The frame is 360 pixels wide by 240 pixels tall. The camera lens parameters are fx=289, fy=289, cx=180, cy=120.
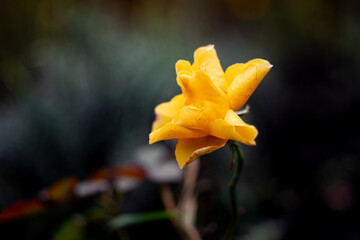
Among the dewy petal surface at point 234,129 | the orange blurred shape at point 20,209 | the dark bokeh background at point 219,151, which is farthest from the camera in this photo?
the dark bokeh background at point 219,151

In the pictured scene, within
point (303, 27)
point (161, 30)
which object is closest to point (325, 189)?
point (161, 30)

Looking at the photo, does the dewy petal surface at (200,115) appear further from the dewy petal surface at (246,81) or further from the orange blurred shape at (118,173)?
the orange blurred shape at (118,173)

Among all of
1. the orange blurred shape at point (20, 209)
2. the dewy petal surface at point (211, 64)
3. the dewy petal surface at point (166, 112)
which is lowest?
the orange blurred shape at point (20, 209)

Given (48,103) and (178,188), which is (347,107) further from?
(48,103)

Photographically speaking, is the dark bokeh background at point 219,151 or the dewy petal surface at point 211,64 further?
the dark bokeh background at point 219,151

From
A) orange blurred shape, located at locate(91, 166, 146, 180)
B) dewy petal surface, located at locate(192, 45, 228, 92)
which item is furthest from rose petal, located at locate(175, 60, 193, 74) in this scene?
orange blurred shape, located at locate(91, 166, 146, 180)

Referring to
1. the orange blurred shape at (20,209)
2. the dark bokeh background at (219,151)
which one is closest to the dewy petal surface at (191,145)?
the dark bokeh background at (219,151)
